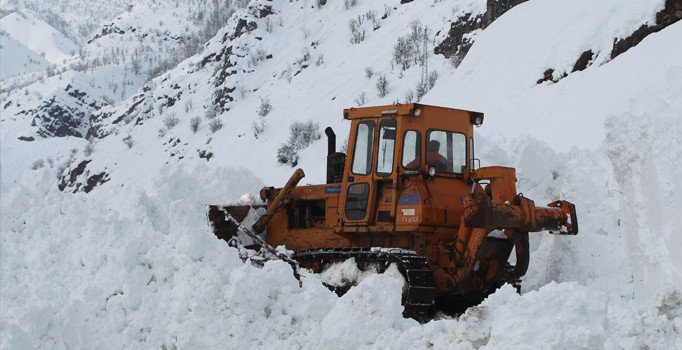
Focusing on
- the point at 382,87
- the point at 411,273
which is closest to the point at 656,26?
the point at 411,273

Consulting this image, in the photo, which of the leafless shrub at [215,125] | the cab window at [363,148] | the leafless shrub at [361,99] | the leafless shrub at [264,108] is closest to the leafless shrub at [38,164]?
the leafless shrub at [215,125]

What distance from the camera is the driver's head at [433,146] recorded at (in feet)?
30.1

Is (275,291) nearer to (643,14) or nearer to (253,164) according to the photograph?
(643,14)

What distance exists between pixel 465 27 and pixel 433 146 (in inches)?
978

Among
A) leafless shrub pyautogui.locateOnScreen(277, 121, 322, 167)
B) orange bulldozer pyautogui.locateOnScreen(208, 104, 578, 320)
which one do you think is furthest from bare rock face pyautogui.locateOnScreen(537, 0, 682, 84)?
leafless shrub pyautogui.locateOnScreen(277, 121, 322, 167)

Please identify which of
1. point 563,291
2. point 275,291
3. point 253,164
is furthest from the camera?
point 253,164

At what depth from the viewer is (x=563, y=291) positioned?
4.65 metres

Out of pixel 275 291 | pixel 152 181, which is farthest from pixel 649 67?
pixel 275 291

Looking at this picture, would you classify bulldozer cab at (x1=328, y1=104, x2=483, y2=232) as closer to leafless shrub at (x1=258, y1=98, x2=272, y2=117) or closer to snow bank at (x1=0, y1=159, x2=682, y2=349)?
snow bank at (x1=0, y1=159, x2=682, y2=349)

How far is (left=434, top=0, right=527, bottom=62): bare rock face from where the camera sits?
30.0 meters

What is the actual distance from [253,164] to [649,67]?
21.6 m

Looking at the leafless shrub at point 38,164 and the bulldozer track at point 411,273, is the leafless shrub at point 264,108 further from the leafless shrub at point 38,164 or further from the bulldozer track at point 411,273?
the leafless shrub at point 38,164

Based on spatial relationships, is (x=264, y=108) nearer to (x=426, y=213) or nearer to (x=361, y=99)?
(x=361, y=99)

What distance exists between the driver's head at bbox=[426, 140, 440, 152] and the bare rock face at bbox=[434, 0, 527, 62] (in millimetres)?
21350
